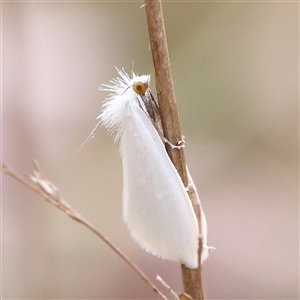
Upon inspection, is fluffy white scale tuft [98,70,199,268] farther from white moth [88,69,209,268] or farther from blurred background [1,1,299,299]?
blurred background [1,1,299,299]

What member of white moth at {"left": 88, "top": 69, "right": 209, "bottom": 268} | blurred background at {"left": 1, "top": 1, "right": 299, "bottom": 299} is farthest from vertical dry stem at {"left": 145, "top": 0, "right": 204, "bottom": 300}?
blurred background at {"left": 1, "top": 1, "right": 299, "bottom": 299}

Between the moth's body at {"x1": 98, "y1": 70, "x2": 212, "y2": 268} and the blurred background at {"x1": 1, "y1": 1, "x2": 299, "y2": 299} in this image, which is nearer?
the moth's body at {"x1": 98, "y1": 70, "x2": 212, "y2": 268}

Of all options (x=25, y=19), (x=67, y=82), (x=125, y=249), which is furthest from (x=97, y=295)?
(x=25, y=19)

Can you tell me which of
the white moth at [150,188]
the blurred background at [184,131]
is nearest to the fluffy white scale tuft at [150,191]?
the white moth at [150,188]

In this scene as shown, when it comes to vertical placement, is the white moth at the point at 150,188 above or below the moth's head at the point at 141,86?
below

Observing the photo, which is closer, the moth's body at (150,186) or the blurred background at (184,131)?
the moth's body at (150,186)

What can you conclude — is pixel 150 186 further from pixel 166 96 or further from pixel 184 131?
pixel 184 131

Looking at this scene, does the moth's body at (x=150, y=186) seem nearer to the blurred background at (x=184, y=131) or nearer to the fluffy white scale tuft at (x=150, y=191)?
the fluffy white scale tuft at (x=150, y=191)
